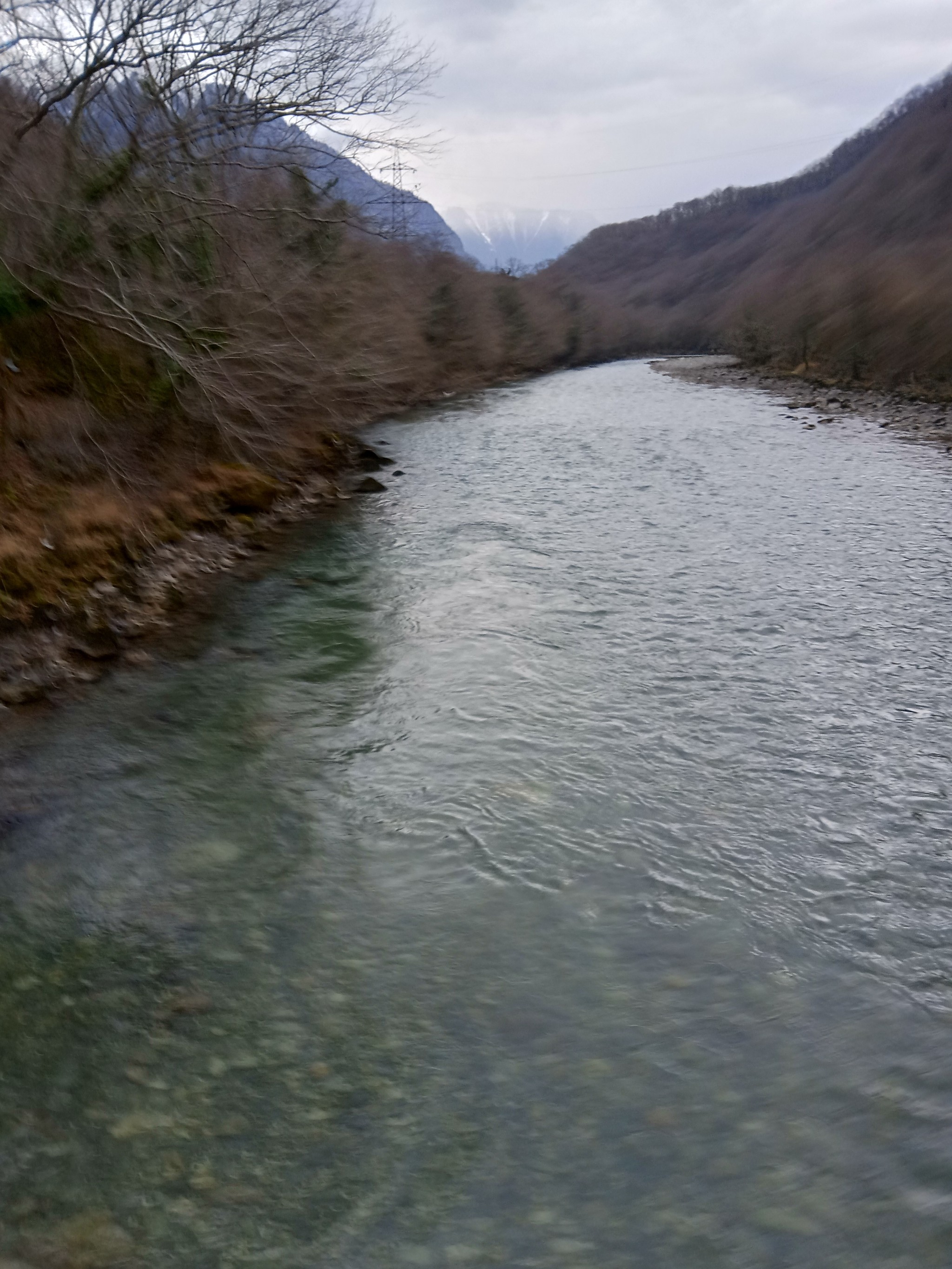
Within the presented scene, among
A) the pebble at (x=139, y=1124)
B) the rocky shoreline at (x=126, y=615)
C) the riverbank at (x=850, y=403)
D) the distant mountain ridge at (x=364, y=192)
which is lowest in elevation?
the pebble at (x=139, y=1124)

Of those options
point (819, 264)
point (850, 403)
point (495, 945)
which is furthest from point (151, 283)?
point (819, 264)

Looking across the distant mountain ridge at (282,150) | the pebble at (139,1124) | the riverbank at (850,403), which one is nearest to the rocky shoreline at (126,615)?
the pebble at (139,1124)

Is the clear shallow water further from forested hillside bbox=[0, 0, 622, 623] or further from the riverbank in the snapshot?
the riverbank

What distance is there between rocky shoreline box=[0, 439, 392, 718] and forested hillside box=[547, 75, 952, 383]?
26.2m

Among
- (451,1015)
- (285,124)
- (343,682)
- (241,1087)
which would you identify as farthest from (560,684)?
(285,124)

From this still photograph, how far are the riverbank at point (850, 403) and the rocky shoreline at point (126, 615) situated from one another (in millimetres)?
15851

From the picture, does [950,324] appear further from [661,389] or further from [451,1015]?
[451,1015]

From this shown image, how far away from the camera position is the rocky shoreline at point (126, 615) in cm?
876

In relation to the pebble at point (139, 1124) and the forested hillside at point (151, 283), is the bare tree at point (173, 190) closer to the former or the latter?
the forested hillside at point (151, 283)

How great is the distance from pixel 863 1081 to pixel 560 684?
4.60 m

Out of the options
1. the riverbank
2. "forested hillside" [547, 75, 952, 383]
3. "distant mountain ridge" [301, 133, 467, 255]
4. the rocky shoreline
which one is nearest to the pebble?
the rocky shoreline

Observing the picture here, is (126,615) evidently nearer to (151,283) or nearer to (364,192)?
(151,283)

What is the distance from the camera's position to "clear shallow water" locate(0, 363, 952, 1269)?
3705 millimetres

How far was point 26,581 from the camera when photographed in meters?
9.60
